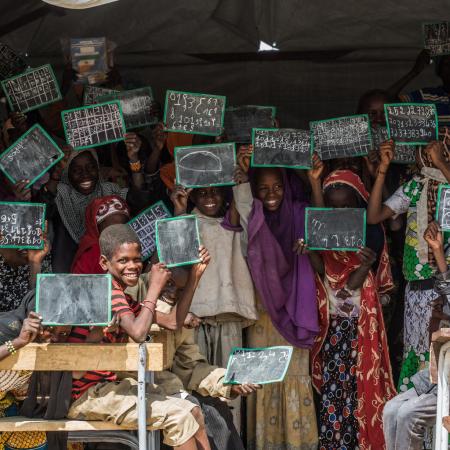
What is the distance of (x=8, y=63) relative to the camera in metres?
7.33

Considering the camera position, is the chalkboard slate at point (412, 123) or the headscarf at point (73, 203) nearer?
the chalkboard slate at point (412, 123)

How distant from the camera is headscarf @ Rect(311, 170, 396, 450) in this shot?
6.44 m

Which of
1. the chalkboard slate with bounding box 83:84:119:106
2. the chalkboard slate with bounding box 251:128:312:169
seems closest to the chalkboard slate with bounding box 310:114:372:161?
the chalkboard slate with bounding box 251:128:312:169

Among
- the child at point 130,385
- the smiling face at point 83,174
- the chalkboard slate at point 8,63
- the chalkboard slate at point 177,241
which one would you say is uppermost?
the chalkboard slate at point 8,63

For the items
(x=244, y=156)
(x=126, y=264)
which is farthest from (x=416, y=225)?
(x=126, y=264)

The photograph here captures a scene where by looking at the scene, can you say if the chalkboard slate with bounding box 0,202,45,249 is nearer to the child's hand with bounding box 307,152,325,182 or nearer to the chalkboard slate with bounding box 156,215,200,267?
the chalkboard slate with bounding box 156,215,200,267

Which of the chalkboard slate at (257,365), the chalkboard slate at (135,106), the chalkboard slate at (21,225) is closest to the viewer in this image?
the chalkboard slate at (257,365)

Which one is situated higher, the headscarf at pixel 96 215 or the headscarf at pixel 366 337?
the headscarf at pixel 96 215

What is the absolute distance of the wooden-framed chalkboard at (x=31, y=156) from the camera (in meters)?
6.47

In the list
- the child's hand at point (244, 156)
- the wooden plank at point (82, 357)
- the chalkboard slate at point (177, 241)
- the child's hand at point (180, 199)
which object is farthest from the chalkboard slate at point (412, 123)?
the wooden plank at point (82, 357)

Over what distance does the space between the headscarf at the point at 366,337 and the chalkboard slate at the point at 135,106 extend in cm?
125

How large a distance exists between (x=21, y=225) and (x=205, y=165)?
1.16m

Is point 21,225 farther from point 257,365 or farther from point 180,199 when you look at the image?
point 257,365

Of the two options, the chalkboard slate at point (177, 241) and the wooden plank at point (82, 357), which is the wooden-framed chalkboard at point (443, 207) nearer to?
the chalkboard slate at point (177, 241)
